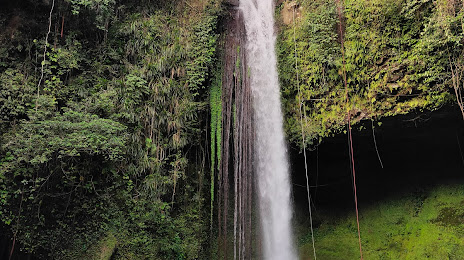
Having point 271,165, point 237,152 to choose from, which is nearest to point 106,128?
point 237,152

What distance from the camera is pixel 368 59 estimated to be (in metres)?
5.80

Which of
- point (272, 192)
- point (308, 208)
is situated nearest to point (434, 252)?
point (308, 208)

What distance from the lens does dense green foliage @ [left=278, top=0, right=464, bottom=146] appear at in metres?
4.85

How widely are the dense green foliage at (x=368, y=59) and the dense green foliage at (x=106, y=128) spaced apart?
2.25 meters

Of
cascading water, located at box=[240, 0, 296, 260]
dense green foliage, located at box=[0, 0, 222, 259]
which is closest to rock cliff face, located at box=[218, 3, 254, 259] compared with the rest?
cascading water, located at box=[240, 0, 296, 260]

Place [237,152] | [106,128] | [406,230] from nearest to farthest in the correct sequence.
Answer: [106,128]
[406,230]
[237,152]

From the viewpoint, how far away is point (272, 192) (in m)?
7.32

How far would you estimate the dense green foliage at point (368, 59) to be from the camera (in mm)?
4848

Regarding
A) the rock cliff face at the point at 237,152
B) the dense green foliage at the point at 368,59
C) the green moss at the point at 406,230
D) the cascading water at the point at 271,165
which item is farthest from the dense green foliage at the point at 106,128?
the green moss at the point at 406,230

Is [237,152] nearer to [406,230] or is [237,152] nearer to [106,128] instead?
[106,128]

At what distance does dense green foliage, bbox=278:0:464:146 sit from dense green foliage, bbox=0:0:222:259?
88.8 inches

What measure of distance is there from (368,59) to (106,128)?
547 cm

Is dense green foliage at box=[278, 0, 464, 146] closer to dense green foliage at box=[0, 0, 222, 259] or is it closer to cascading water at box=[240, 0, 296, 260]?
cascading water at box=[240, 0, 296, 260]

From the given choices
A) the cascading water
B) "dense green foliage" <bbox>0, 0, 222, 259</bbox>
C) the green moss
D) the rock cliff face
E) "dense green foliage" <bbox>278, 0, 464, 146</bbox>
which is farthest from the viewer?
the cascading water
